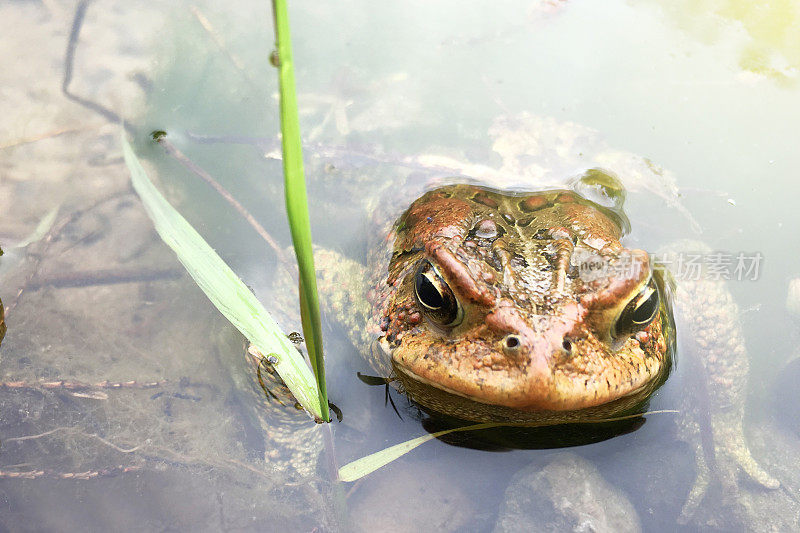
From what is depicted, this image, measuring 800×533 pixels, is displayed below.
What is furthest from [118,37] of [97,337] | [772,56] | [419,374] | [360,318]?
[772,56]

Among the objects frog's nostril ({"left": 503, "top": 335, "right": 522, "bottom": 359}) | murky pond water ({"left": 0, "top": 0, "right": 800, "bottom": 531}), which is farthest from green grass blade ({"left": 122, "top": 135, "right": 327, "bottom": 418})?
frog's nostril ({"left": 503, "top": 335, "right": 522, "bottom": 359})

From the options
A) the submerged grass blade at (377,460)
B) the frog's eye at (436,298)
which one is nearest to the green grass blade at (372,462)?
the submerged grass blade at (377,460)

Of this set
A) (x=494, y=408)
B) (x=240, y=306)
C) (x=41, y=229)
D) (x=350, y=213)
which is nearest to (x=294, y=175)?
(x=240, y=306)

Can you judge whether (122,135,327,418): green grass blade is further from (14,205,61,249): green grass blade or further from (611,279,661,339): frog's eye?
(611,279,661,339): frog's eye

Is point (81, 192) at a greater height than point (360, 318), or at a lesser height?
greater

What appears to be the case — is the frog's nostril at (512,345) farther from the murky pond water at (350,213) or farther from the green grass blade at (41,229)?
the green grass blade at (41,229)

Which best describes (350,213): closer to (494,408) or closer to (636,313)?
(494,408)

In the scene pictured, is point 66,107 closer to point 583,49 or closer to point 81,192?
point 81,192
